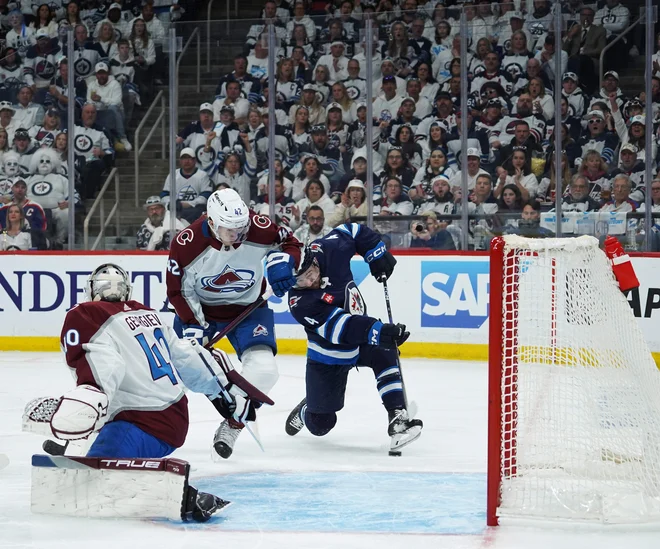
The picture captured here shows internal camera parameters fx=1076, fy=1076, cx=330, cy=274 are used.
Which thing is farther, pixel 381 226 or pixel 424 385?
pixel 381 226

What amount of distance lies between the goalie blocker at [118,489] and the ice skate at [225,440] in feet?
3.07

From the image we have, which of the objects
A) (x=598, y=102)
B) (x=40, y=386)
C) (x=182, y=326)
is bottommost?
(x=40, y=386)

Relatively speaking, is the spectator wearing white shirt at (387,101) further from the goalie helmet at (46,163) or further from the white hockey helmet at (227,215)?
the white hockey helmet at (227,215)

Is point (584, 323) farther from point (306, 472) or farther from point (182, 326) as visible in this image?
point (182, 326)

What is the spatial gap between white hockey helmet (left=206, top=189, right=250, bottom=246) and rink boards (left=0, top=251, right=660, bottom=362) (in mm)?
3186

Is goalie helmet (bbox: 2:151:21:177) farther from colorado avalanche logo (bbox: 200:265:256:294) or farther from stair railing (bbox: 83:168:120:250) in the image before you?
colorado avalanche logo (bbox: 200:265:256:294)

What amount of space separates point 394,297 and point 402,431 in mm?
3182

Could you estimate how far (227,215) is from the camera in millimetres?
4336

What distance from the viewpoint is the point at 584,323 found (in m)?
3.51

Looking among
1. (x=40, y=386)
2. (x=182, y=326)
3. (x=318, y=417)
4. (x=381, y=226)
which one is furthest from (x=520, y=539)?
(x=381, y=226)

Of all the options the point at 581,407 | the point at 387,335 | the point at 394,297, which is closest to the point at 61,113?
the point at 394,297

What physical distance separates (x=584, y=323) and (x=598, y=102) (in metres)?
4.19

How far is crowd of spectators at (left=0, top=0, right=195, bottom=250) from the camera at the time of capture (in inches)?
318

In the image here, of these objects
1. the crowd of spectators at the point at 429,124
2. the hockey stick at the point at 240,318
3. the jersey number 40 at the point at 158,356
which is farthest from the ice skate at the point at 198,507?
the crowd of spectators at the point at 429,124
